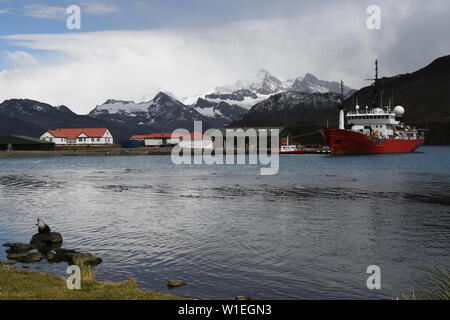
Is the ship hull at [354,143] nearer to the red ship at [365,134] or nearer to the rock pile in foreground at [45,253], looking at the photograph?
the red ship at [365,134]

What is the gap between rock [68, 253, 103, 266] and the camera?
20.3m

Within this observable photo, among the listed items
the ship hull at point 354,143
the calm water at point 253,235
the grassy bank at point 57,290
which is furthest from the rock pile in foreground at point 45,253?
the ship hull at point 354,143

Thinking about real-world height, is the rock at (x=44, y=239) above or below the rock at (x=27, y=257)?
above

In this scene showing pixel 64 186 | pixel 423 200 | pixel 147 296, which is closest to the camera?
pixel 147 296

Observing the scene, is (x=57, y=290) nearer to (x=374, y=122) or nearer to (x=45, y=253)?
(x=45, y=253)

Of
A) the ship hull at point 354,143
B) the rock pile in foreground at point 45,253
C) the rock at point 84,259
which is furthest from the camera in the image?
the ship hull at point 354,143

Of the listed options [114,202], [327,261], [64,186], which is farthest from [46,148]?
[327,261]

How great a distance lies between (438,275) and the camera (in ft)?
60.4

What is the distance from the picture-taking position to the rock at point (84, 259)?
66.6 feet

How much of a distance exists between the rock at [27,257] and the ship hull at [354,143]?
114 meters

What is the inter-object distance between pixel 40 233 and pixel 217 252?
10655mm

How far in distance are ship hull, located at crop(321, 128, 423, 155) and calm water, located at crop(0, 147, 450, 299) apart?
7652 centimetres

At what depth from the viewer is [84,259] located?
20.4 m
